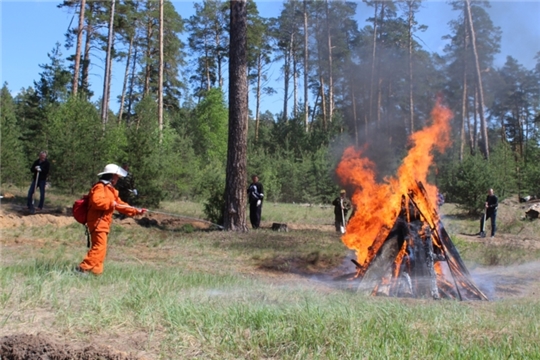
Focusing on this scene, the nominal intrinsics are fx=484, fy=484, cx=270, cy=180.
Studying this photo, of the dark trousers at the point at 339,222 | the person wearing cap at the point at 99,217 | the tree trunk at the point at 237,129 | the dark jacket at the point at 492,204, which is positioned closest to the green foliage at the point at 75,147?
the tree trunk at the point at 237,129

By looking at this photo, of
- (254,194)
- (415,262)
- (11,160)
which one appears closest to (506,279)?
(415,262)

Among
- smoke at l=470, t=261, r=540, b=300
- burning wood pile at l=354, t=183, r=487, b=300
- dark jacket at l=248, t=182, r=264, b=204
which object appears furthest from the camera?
dark jacket at l=248, t=182, r=264, b=204

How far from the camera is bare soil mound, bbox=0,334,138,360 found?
13.1ft

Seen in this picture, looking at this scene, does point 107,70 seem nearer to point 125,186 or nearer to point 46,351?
point 125,186

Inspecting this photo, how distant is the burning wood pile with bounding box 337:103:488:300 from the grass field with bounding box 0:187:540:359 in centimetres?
57

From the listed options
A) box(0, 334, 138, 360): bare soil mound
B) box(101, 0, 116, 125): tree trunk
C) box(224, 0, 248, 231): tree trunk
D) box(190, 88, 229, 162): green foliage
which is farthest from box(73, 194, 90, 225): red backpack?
box(190, 88, 229, 162): green foliage

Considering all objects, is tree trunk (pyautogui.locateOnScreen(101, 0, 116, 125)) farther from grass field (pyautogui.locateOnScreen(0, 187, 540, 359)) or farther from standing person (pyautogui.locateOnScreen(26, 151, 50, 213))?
grass field (pyautogui.locateOnScreen(0, 187, 540, 359))

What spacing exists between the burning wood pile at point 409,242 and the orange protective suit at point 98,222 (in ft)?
12.8

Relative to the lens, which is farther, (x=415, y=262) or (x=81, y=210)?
(x=415, y=262)

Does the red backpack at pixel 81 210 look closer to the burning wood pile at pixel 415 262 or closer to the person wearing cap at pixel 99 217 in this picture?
the person wearing cap at pixel 99 217

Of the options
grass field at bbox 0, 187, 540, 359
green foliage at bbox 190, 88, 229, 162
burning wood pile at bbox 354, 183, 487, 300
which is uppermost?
green foliage at bbox 190, 88, 229, 162

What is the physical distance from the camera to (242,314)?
498 centimetres

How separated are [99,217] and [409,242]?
4.86 metres

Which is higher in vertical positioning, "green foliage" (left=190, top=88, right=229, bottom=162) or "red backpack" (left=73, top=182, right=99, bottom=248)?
"green foliage" (left=190, top=88, right=229, bottom=162)
